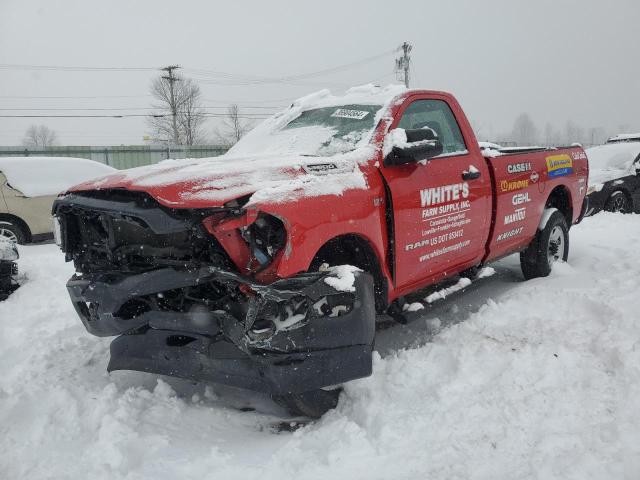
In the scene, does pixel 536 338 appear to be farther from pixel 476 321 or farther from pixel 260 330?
pixel 260 330

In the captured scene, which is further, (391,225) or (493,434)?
(391,225)

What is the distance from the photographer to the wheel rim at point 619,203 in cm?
978

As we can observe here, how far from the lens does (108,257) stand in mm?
2824

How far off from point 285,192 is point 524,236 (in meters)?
3.28

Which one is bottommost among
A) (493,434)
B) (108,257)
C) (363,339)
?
(493,434)

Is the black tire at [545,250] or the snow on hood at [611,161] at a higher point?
the snow on hood at [611,161]

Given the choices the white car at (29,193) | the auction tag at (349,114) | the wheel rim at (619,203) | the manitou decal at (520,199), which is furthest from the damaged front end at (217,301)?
the wheel rim at (619,203)

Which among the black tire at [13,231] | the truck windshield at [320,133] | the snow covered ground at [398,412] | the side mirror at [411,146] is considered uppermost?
the truck windshield at [320,133]

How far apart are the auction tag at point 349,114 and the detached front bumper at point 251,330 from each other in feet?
4.89

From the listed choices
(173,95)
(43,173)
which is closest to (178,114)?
(173,95)

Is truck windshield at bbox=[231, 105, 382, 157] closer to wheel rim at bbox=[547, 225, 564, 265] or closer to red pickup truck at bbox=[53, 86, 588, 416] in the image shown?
red pickup truck at bbox=[53, 86, 588, 416]

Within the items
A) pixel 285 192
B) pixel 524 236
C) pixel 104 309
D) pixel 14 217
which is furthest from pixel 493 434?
pixel 14 217

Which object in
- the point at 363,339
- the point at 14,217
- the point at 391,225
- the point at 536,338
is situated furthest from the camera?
the point at 14,217

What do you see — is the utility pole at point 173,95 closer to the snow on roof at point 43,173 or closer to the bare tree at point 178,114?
the bare tree at point 178,114
